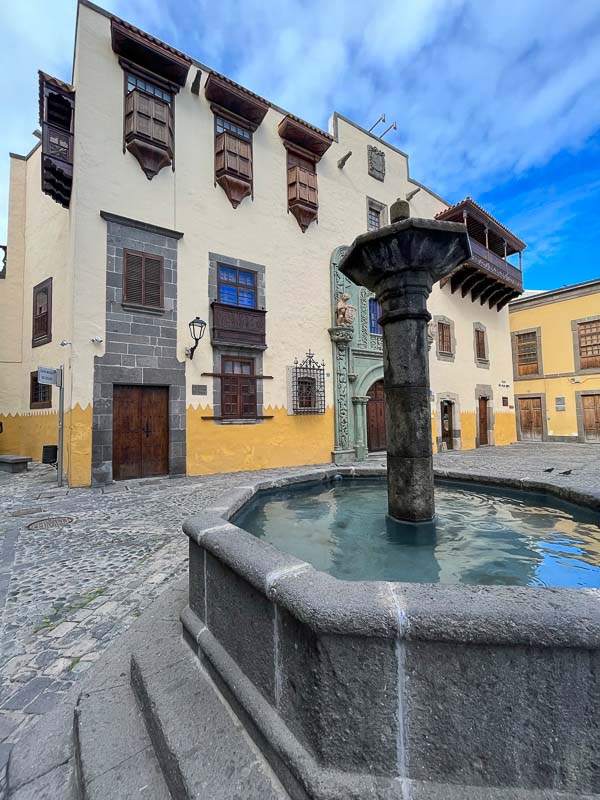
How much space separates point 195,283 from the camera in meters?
9.47

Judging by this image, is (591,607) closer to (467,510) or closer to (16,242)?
(467,510)

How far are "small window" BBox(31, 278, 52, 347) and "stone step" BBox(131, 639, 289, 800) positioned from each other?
11.3 metres

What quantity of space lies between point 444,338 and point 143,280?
12.0 meters

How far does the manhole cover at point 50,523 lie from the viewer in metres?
4.88

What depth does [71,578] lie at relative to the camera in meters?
3.31

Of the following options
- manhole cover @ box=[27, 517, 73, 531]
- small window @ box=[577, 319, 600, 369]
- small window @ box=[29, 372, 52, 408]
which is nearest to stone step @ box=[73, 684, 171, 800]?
manhole cover @ box=[27, 517, 73, 531]

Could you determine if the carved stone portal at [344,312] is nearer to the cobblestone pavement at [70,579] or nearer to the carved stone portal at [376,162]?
the carved stone portal at [376,162]

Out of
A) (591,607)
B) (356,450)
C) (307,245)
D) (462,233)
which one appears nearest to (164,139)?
(307,245)

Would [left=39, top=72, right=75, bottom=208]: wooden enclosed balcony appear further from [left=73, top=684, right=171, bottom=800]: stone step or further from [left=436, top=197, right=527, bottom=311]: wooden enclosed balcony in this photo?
[left=436, top=197, right=527, bottom=311]: wooden enclosed balcony

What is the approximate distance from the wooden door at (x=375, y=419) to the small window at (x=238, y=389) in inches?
179

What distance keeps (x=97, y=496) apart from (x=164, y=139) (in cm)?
822

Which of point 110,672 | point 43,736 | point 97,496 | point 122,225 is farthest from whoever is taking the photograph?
point 122,225

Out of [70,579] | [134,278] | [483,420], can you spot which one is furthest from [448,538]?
[483,420]

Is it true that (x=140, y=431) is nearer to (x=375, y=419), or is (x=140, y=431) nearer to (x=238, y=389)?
(x=238, y=389)
